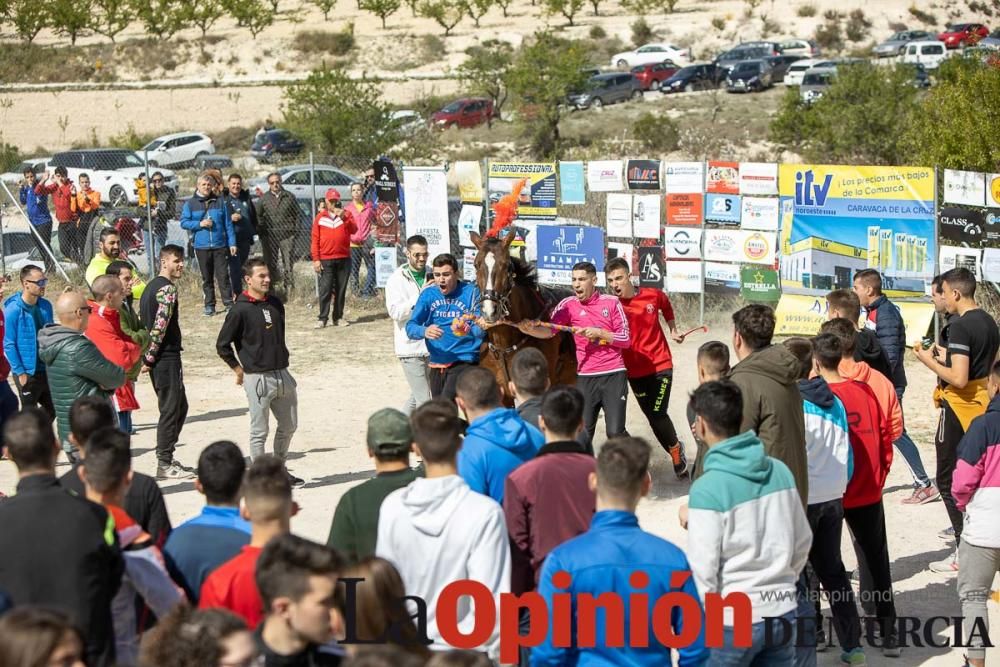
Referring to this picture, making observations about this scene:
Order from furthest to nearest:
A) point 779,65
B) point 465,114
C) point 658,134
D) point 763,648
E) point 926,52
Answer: point 926,52 → point 779,65 → point 465,114 → point 658,134 → point 763,648

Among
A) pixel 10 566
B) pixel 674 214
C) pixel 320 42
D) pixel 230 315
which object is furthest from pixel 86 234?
pixel 320 42

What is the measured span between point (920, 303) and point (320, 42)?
5653 cm

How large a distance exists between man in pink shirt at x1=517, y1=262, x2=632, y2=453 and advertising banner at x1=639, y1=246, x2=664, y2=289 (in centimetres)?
727

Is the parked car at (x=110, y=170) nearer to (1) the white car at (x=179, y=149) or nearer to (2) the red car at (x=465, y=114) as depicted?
(1) the white car at (x=179, y=149)

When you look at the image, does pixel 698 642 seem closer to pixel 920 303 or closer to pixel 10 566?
pixel 10 566

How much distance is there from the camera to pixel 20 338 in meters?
10.2

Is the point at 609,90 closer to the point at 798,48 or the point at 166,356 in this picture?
the point at 798,48

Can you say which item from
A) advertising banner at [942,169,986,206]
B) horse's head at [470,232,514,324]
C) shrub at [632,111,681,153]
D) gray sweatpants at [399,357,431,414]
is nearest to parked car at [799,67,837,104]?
shrub at [632,111,681,153]

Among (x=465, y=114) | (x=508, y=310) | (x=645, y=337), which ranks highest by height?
(x=465, y=114)

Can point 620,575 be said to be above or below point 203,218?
above

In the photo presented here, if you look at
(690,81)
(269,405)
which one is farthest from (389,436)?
(690,81)

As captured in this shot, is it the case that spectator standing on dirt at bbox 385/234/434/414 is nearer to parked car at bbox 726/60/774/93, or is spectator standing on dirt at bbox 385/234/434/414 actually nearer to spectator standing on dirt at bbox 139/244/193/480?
spectator standing on dirt at bbox 139/244/193/480

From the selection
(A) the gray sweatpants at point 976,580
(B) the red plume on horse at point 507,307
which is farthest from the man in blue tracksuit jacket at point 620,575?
(B) the red plume on horse at point 507,307

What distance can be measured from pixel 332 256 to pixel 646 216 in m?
4.47
